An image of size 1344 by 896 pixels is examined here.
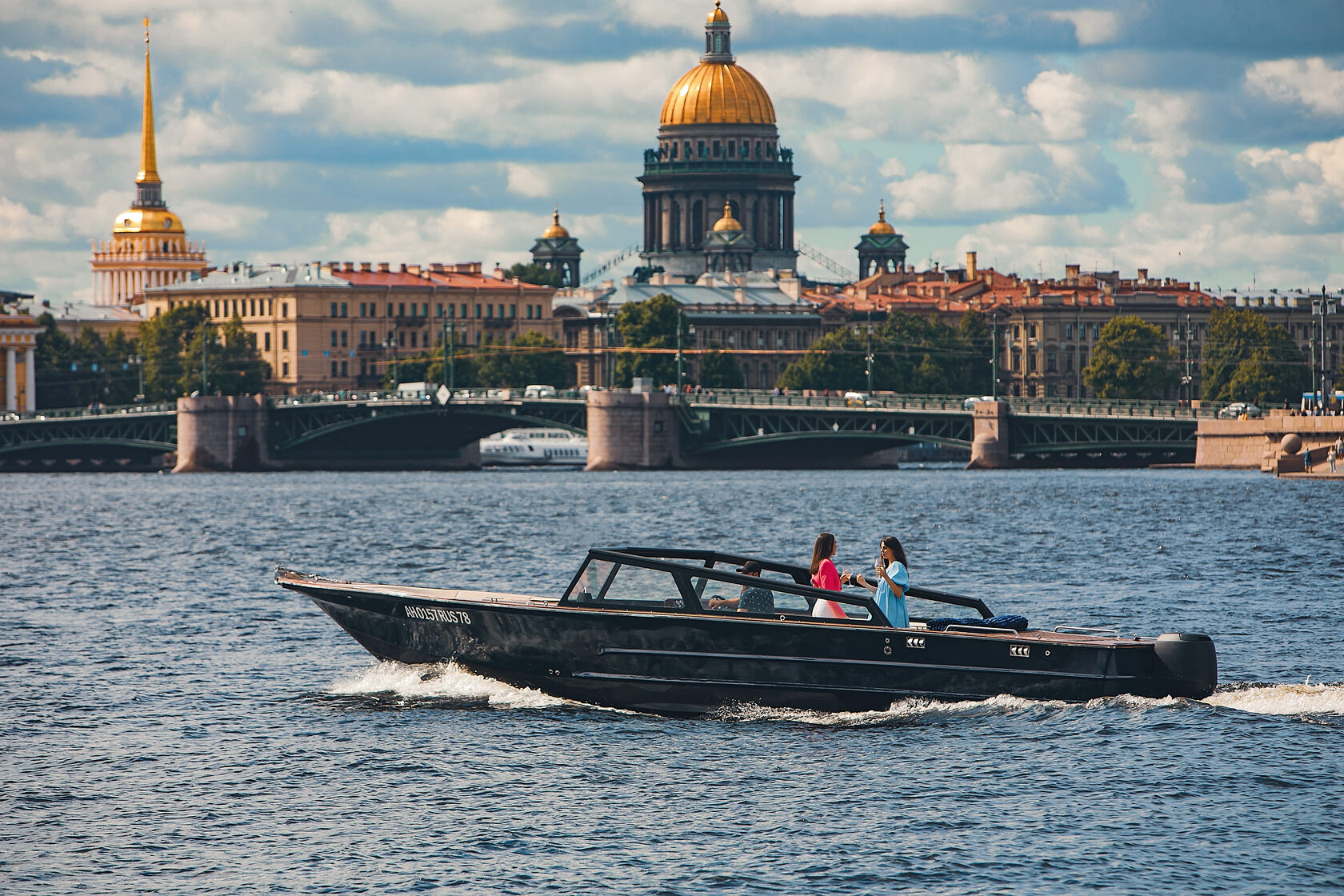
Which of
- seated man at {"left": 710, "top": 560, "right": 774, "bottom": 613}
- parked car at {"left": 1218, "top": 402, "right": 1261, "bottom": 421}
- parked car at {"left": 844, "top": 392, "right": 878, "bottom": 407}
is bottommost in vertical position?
seated man at {"left": 710, "top": 560, "right": 774, "bottom": 613}

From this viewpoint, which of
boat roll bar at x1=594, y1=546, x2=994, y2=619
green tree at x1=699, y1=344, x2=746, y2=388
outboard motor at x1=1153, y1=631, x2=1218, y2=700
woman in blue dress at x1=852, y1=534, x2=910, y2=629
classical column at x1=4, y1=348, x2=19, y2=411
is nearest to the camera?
outboard motor at x1=1153, y1=631, x2=1218, y2=700

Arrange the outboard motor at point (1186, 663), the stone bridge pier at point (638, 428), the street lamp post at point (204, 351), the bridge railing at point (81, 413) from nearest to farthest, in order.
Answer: the outboard motor at point (1186, 663) → the stone bridge pier at point (638, 428) → the bridge railing at point (81, 413) → the street lamp post at point (204, 351)

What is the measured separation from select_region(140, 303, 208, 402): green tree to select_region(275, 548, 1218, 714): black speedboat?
122m

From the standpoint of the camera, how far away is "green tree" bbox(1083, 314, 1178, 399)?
138750 millimetres

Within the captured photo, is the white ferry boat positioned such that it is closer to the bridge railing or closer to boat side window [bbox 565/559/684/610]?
the bridge railing

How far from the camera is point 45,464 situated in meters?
126

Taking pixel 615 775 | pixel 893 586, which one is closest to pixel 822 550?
pixel 893 586

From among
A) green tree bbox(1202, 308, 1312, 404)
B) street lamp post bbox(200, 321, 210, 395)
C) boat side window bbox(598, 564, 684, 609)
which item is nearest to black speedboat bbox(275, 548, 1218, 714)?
boat side window bbox(598, 564, 684, 609)

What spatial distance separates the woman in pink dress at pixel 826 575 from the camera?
24.6 m

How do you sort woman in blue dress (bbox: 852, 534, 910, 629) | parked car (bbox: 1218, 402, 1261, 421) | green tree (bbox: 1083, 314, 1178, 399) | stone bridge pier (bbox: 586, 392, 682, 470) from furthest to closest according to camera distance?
green tree (bbox: 1083, 314, 1178, 399), stone bridge pier (bbox: 586, 392, 682, 470), parked car (bbox: 1218, 402, 1261, 421), woman in blue dress (bbox: 852, 534, 910, 629)

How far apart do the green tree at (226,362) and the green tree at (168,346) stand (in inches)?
15.6

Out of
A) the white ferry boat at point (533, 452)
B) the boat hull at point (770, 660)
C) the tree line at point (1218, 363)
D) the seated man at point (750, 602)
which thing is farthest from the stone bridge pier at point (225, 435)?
the seated man at point (750, 602)

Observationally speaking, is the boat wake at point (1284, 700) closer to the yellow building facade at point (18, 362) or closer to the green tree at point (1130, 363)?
the green tree at point (1130, 363)

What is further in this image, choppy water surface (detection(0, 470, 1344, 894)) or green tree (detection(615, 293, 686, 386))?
green tree (detection(615, 293, 686, 386))
